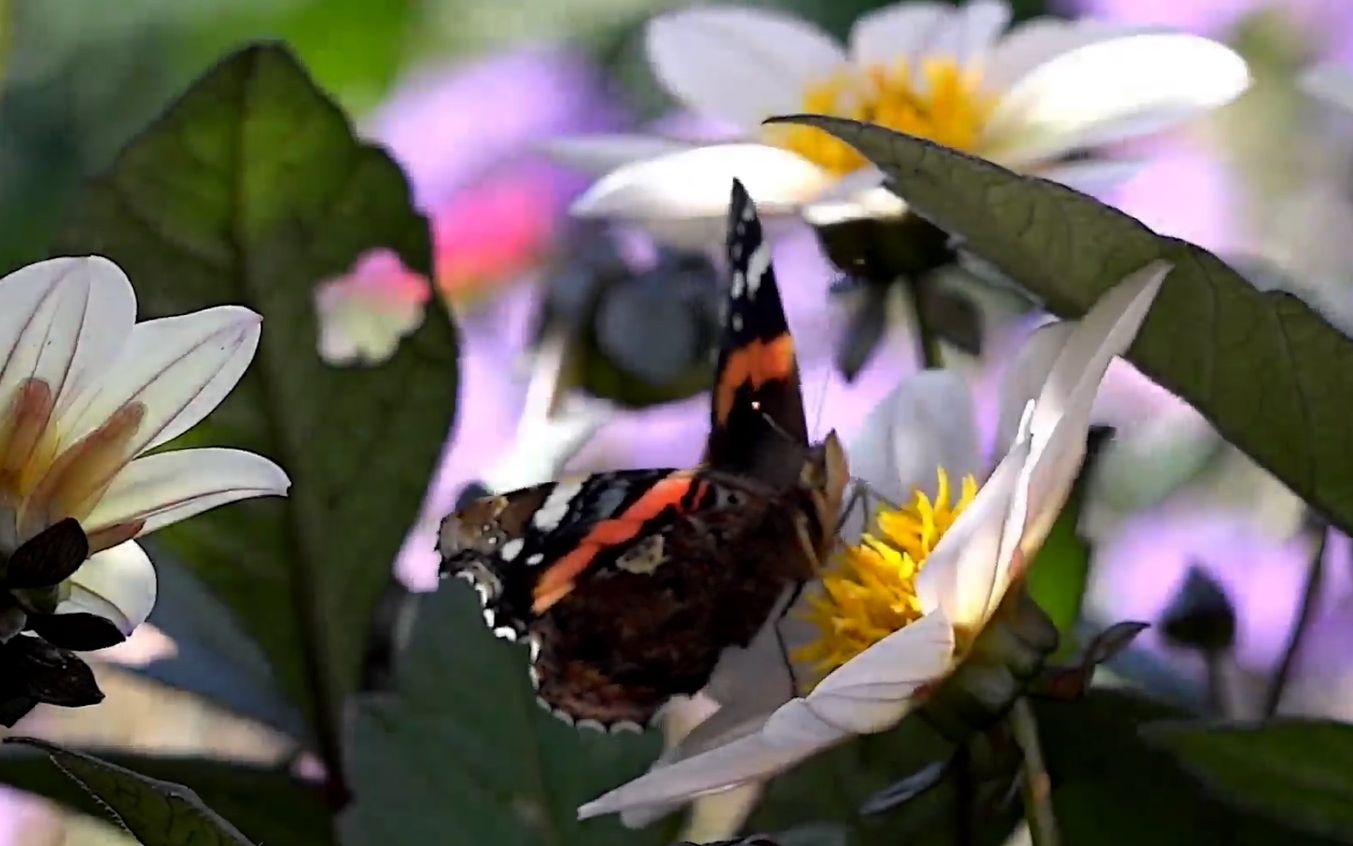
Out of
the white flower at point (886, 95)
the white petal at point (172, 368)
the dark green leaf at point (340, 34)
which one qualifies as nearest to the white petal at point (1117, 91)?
the white flower at point (886, 95)

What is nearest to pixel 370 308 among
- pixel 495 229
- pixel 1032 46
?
pixel 1032 46

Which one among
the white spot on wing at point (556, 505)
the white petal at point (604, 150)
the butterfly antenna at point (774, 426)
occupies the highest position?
the white petal at point (604, 150)

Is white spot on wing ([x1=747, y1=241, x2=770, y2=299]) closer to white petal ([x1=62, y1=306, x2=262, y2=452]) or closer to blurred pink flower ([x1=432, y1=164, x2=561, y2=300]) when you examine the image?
white petal ([x1=62, y1=306, x2=262, y2=452])

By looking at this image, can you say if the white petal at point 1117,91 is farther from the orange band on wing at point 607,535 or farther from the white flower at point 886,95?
the orange band on wing at point 607,535

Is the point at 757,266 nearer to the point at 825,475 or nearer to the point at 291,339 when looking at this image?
the point at 825,475

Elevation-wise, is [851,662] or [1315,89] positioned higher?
[1315,89]

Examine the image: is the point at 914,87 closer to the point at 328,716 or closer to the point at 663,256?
the point at 663,256

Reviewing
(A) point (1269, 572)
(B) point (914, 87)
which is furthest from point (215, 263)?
(A) point (1269, 572)
